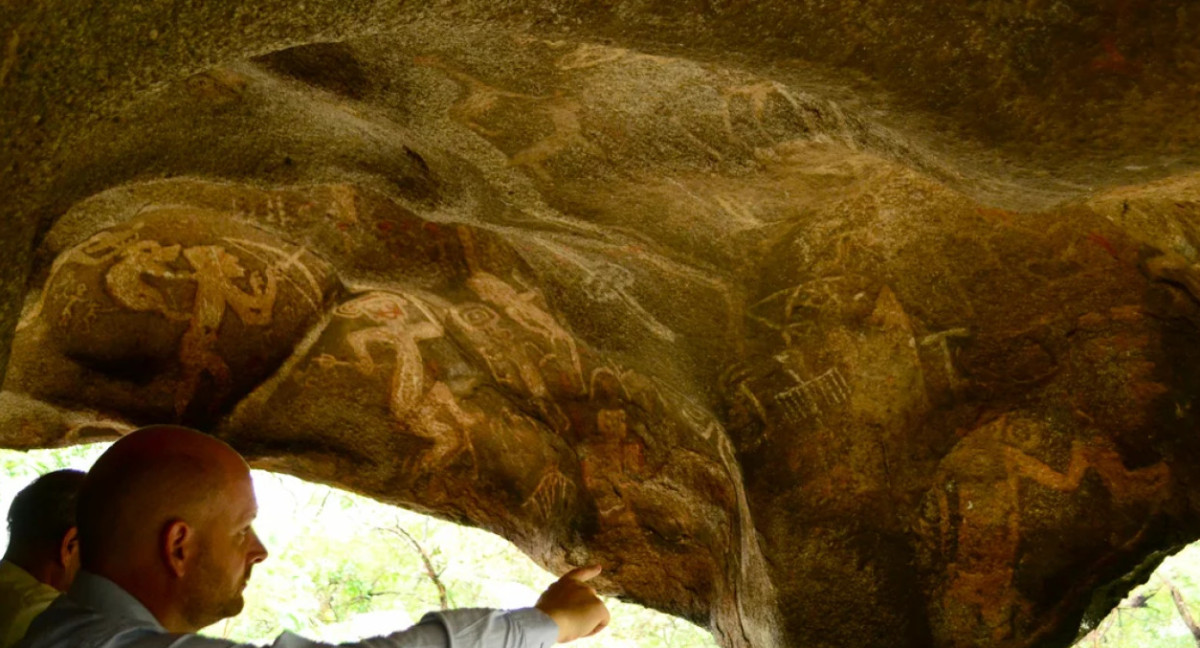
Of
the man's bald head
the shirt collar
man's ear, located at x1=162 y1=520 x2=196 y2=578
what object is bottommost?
the shirt collar

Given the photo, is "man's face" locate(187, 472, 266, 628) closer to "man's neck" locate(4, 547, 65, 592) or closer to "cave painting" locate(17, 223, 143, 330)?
"man's neck" locate(4, 547, 65, 592)

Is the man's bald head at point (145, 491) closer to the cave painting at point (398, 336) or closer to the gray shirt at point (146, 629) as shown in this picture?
the gray shirt at point (146, 629)

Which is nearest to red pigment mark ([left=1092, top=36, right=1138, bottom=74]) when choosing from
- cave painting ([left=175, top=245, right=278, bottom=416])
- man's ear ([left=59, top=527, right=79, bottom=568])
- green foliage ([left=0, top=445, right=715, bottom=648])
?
man's ear ([left=59, top=527, right=79, bottom=568])

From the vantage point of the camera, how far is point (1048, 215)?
399 centimetres

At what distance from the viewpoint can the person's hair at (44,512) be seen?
291 centimetres

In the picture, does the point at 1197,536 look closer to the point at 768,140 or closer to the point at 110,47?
the point at 768,140

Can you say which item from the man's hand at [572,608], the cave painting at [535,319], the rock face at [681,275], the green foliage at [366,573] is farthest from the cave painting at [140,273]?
the green foliage at [366,573]

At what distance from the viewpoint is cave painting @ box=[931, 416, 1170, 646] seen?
13.4 ft

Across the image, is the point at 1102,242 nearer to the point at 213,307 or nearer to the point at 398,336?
the point at 398,336

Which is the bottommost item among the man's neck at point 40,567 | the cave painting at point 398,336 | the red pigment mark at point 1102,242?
the cave painting at point 398,336

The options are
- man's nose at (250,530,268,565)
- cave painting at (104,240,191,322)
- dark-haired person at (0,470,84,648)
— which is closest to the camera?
man's nose at (250,530,268,565)

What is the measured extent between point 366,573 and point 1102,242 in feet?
38.6

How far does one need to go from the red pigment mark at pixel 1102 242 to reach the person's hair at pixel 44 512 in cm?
326

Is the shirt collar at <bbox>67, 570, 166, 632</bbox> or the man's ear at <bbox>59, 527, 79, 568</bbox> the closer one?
the shirt collar at <bbox>67, 570, 166, 632</bbox>
